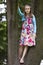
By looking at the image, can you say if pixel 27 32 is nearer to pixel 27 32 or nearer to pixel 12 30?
pixel 27 32

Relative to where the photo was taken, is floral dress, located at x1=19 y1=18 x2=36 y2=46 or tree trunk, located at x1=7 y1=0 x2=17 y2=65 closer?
tree trunk, located at x1=7 y1=0 x2=17 y2=65

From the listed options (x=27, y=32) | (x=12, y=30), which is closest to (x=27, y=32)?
(x=27, y=32)

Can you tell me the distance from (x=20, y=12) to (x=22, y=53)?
2.63ft

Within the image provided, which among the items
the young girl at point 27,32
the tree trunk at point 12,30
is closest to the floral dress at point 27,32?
the young girl at point 27,32

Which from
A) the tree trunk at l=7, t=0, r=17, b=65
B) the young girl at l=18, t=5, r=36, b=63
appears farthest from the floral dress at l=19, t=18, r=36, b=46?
the tree trunk at l=7, t=0, r=17, b=65

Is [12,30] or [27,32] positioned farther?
[27,32]

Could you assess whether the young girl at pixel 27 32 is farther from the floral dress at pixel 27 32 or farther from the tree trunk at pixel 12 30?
the tree trunk at pixel 12 30

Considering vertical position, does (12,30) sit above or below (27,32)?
above

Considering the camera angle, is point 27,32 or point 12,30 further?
point 27,32

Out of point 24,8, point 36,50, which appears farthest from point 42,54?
point 24,8

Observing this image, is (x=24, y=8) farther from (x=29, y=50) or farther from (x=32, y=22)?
(x=29, y=50)

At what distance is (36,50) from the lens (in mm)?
→ 8242

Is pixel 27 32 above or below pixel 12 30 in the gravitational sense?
below

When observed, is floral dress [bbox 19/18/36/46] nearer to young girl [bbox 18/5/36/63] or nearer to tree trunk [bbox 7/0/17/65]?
young girl [bbox 18/5/36/63]
